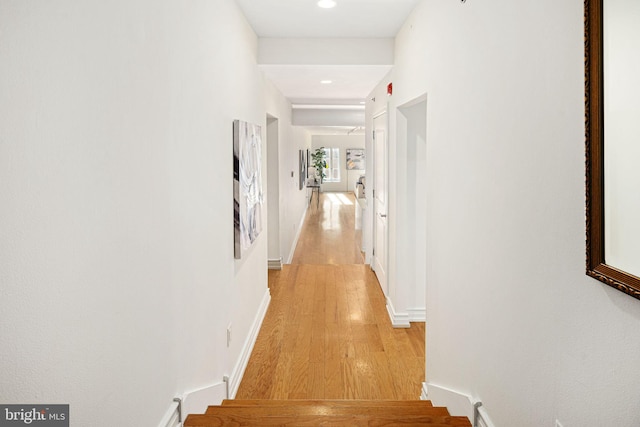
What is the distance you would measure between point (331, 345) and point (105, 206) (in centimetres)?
285

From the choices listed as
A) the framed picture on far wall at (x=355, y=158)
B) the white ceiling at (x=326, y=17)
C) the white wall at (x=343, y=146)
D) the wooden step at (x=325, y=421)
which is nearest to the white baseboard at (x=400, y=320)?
the wooden step at (x=325, y=421)

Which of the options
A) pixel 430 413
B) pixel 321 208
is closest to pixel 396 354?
pixel 430 413

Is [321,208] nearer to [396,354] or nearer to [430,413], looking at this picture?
[396,354]

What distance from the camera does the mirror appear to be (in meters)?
0.92

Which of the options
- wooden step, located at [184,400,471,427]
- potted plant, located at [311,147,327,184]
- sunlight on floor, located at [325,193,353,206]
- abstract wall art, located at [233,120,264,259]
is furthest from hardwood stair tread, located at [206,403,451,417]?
potted plant, located at [311,147,327,184]

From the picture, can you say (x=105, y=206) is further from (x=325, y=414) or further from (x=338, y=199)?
(x=338, y=199)

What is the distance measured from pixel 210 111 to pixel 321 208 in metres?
11.8

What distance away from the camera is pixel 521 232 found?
1.50 meters

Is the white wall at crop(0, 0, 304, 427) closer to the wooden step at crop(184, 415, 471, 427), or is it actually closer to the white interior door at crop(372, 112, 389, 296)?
the wooden step at crop(184, 415, 471, 427)

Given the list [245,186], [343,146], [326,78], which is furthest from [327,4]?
[343,146]

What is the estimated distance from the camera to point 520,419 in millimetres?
1531

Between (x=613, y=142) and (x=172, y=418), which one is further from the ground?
(x=613, y=142)

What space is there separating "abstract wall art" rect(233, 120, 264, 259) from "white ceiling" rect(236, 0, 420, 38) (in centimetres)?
78

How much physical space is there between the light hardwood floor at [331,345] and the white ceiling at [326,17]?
2443mm
